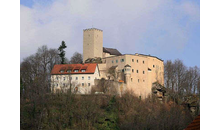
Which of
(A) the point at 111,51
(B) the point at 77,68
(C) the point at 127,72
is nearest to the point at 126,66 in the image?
(C) the point at 127,72

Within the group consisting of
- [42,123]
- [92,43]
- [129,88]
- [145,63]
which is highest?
[92,43]

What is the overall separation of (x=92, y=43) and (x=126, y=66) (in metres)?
10.2

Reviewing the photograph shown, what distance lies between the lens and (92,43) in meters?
61.7

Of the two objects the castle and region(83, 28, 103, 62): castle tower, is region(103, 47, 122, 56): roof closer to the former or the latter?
the castle

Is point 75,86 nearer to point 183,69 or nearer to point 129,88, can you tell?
point 129,88

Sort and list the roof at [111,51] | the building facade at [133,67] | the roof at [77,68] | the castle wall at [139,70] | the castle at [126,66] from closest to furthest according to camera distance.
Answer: the roof at [77,68], the castle at [126,66], the building facade at [133,67], the castle wall at [139,70], the roof at [111,51]

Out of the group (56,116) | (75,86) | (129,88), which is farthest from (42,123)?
(129,88)

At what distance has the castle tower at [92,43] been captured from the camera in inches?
2411

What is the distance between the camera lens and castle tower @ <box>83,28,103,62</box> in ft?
201

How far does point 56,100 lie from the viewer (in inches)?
1854

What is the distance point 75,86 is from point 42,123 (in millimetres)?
11372

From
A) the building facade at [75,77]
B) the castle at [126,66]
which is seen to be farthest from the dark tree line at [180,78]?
the building facade at [75,77]

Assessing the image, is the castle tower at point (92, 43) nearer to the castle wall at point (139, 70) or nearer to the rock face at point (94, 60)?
the rock face at point (94, 60)
